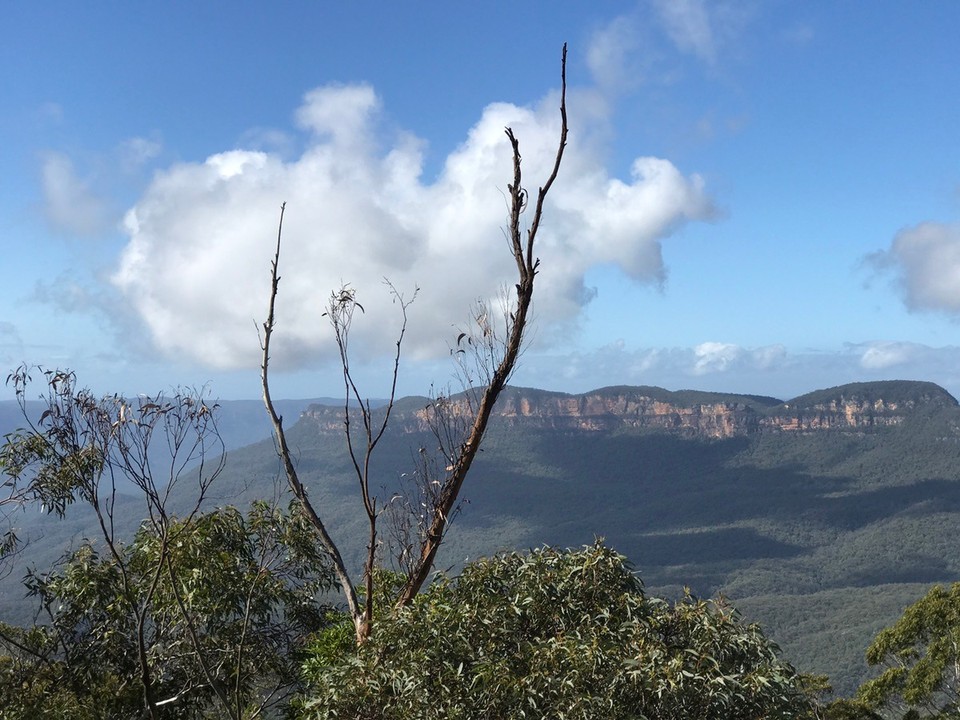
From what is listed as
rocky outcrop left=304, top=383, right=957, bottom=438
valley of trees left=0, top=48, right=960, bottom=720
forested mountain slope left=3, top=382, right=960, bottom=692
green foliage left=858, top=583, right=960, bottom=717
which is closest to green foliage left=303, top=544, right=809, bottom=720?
valley of trees left=0, top=48, right=960, bottom=720

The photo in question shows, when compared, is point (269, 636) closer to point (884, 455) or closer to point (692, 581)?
point (692, 581)

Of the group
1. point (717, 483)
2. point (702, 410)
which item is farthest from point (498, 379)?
point (702, 410)

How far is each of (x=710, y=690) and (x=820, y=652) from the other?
39.6 m

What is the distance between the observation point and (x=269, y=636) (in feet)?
29.0

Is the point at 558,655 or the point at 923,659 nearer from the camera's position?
the point at 558,655

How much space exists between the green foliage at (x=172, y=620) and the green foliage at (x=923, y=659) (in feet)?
37.3

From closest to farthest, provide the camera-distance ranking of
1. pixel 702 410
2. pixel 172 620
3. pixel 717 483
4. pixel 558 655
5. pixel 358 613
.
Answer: pixel 558 655 → pixel 358 613 → pixel 172 620 → pixel 717 483 → pixel 702 410

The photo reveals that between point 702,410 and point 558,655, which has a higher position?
point 702,410

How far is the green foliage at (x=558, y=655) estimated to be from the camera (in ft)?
13.8

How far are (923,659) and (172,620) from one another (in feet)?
44.2

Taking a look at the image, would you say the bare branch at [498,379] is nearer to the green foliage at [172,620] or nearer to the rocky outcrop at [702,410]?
the green foliage at [172,620]

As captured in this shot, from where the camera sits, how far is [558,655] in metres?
4.34

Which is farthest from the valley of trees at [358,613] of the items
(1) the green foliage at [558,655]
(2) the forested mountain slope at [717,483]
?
(2) the forested mountain slope at [717,483]

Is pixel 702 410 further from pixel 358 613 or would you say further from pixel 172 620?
pixel 358 613
